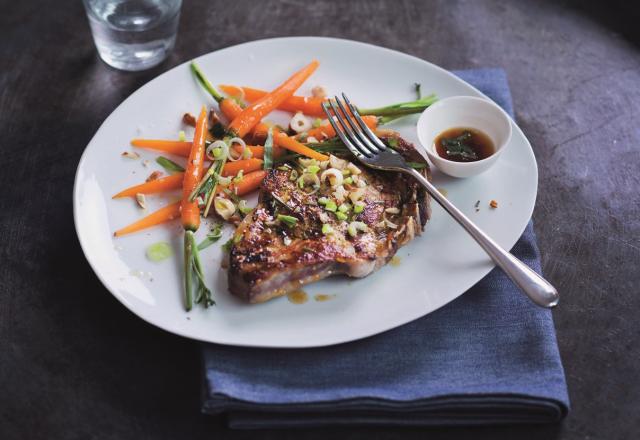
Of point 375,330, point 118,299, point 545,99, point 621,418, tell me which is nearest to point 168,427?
point 118,299

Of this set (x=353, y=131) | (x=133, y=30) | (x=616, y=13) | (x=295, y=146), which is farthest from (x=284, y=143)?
(x=616, y=13)

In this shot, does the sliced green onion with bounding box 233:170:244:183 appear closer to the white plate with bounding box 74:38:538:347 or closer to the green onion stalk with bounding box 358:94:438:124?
the white plate with bounding box 74:38:538:347

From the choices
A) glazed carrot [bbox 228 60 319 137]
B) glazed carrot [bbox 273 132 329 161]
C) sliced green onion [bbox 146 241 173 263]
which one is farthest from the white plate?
glazed carrot [bbox 273 132 329 161]

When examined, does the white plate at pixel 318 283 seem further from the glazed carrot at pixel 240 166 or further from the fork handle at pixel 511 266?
the glazed carrot at pixel 240 166

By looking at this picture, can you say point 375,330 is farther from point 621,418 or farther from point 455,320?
point 621,418

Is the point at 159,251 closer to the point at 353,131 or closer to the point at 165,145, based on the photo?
the point at 165,145

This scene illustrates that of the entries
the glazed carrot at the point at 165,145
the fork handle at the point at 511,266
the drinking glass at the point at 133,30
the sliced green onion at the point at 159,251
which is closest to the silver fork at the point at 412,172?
the fork handle at the point at 511,266
